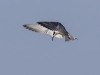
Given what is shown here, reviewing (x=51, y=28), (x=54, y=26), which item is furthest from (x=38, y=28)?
(x=51, y=28)

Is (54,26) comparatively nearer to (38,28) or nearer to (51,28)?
(51,28)

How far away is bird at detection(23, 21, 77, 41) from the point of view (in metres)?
106

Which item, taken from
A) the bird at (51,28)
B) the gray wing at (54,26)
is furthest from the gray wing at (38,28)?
the gray wing at (54,26)

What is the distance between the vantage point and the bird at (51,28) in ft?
349

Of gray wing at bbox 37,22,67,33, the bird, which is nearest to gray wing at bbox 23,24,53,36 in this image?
the bird

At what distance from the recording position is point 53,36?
114000 mm

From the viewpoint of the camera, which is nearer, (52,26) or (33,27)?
(52,26)

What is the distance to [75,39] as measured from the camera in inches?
4596

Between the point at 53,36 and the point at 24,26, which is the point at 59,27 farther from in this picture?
the point at 24,26

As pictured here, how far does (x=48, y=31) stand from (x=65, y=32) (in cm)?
591

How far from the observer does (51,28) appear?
10650cm

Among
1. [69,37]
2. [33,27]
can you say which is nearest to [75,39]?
[69,37]

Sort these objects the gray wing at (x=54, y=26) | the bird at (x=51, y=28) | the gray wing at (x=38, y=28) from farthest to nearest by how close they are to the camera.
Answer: the gray wing at (x=38, y=28) < the bird at (x=51, y=28) < the gray wing at (x=54, y=26)

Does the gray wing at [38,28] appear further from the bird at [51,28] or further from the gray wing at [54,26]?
the gray wing at [54,26]
